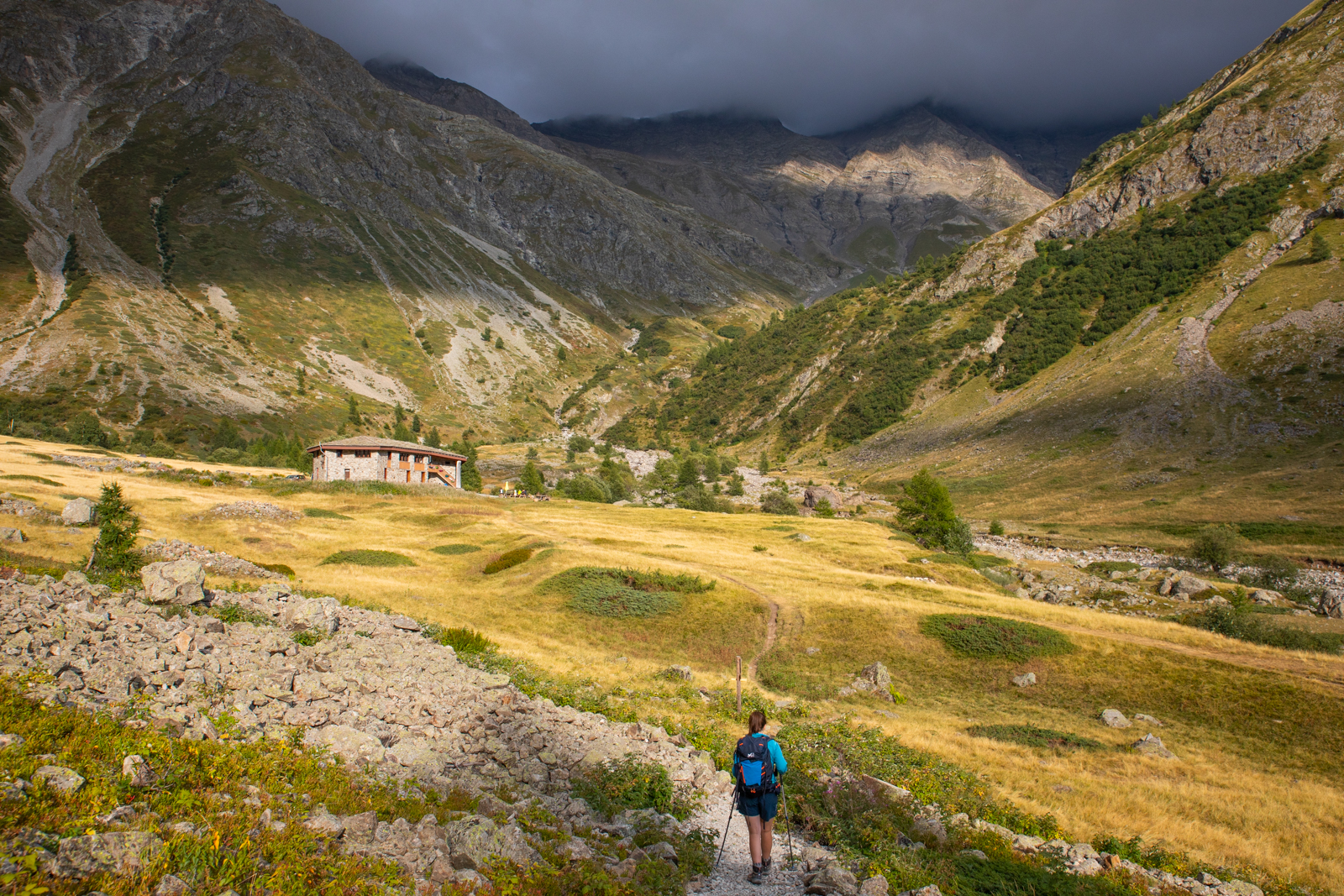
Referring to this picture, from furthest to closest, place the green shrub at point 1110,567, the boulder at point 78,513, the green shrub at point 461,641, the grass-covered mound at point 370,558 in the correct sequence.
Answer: the green shrub at point 1110,567, the grass-covered mound at point 370,558, the boulder at point 78,513, the green shrub at point 461,641

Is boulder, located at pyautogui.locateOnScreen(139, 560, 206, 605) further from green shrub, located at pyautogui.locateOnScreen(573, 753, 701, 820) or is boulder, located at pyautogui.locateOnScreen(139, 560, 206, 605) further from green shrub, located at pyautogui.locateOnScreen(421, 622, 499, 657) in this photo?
green shrub, located at pyautogui.locateOnScreen(573, 753, 701, 820)

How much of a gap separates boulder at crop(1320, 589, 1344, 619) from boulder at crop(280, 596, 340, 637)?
6004cm

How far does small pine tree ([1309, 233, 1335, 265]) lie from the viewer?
104125 mm

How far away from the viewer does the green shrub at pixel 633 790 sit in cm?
1168

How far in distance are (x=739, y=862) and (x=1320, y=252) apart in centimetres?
15198

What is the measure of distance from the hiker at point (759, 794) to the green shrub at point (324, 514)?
5221cm

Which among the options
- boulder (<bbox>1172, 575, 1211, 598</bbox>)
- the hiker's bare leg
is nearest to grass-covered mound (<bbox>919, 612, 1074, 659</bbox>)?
the hiker's bare leg

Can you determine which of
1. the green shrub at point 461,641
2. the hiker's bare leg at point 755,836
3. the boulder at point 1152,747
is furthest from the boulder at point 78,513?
the boulder at point 1152,747

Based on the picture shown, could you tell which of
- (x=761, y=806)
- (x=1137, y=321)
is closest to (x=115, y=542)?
(x=761, y=806)

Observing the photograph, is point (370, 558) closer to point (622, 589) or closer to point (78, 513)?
point (78, 513)

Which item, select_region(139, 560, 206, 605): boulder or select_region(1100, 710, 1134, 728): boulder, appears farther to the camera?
select_region(1100, 710, 1134, 728): boulder

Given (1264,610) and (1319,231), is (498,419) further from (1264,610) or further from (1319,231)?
(1319,231)

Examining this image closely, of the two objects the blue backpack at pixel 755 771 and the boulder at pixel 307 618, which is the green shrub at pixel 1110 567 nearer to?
the blue backpack at pixel 755 771

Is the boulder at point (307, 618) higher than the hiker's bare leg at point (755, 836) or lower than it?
higher
